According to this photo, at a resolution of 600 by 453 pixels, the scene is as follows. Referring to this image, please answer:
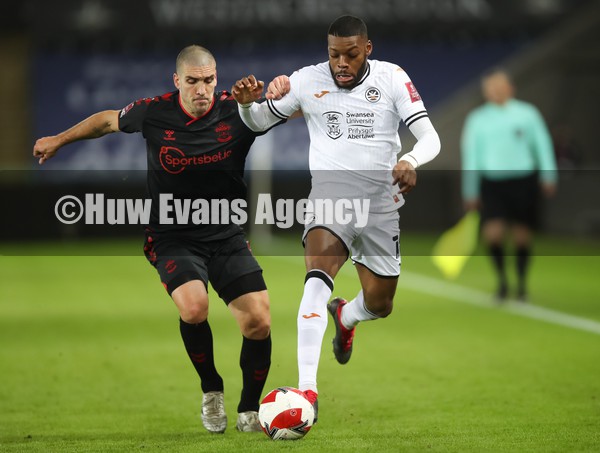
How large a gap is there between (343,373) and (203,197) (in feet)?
8.50

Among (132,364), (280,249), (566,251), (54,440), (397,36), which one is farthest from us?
(397,36)

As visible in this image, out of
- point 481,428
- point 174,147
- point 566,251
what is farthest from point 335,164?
point 566,251

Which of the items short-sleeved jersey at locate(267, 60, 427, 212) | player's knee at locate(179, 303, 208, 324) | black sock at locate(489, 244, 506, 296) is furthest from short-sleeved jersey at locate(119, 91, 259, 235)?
black sock at locate(489, 244, 506, 296)

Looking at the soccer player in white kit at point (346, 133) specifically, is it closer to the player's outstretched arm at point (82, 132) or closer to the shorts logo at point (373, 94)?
the shorts logo at point (373, 94)

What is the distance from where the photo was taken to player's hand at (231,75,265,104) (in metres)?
6.19

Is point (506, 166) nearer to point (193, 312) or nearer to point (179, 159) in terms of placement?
point (179, 159)

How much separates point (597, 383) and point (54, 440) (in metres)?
3.84

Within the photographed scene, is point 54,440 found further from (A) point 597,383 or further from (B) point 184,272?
(A) point 597,383

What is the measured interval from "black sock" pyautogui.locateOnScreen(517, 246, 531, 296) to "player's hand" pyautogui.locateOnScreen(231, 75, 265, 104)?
6.70 m

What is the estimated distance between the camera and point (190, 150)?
637 cm

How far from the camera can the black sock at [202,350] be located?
6340 mm

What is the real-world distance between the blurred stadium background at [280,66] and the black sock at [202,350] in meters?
16.2

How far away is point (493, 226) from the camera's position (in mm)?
12539

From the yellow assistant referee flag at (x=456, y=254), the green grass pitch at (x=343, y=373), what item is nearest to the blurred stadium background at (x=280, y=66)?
the yellow assistant referee flag at (x=456, y=254)
